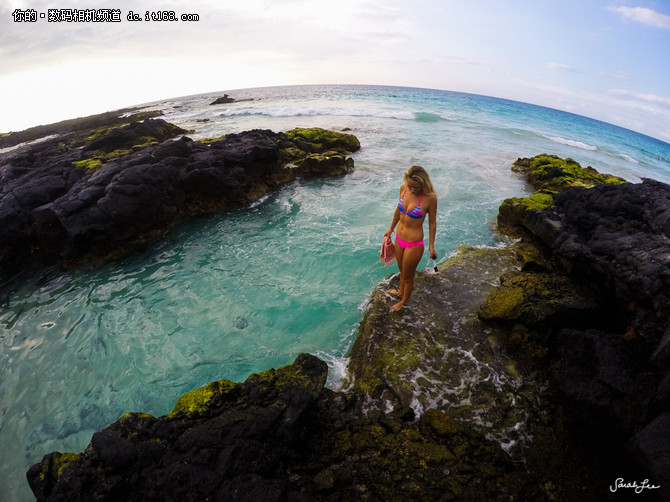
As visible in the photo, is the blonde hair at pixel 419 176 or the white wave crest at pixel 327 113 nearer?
the blonde hair at pixel 419 176

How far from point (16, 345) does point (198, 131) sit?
2525 cm

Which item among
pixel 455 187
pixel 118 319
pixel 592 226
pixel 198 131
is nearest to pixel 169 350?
pixel 118 319

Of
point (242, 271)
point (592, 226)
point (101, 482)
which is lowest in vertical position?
point (242, 271)

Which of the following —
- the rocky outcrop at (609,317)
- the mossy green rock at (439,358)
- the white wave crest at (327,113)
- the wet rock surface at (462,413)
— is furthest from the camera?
the white wave crest at (327,113)

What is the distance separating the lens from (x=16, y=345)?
243 inches

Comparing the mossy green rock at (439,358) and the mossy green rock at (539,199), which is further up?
the mossy green rock at (539,199)

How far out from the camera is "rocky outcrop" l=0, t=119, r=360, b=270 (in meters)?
8.77

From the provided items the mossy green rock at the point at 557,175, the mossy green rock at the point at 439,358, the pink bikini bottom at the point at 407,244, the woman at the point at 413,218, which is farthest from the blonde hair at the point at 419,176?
the mossy green rock at the point at 557,175

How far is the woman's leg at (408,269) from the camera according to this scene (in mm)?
4910

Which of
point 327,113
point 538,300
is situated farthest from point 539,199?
point 327,113

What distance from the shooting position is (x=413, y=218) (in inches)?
184

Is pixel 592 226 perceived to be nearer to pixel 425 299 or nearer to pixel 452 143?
pixel 425 299

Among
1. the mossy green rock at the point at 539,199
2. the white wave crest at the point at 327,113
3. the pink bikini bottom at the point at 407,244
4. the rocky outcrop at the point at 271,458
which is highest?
the white wave crest at the point at 327,113

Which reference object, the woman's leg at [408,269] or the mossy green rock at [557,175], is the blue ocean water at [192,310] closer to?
the woman's leg at [408,269]
